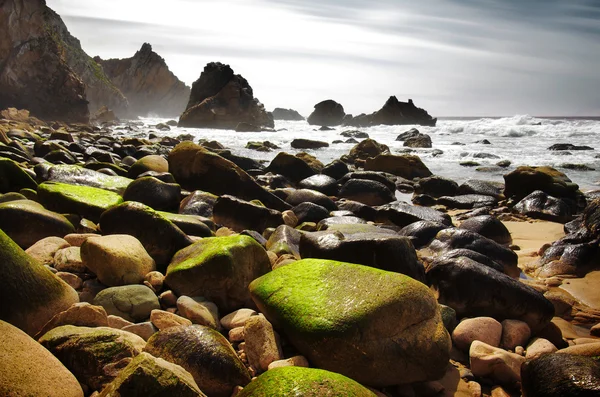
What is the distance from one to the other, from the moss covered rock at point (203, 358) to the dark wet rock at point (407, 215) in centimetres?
595

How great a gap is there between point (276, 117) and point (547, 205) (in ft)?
400

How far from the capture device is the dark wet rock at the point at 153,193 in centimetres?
683

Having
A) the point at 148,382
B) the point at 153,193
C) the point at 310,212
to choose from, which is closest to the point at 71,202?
the point at 153,193

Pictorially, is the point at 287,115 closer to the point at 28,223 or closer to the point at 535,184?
the point at 535,184

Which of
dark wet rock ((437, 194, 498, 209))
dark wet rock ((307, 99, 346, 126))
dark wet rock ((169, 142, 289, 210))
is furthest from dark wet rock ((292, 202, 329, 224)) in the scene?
dark wet rock ((307, 99, 346, 126))

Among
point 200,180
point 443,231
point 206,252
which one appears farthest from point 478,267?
point 200,180

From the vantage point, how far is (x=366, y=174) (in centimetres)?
1255

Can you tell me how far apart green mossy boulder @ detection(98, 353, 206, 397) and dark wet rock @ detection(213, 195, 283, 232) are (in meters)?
4.92

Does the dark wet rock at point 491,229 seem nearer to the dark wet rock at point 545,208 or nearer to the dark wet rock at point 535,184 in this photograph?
the dark wet rock at point 545,208

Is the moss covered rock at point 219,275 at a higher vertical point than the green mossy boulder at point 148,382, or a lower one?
lower

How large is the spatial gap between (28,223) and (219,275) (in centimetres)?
240

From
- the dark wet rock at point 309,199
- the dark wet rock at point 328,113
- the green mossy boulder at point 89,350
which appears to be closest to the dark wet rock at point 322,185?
the dark wet rock at point 309,199

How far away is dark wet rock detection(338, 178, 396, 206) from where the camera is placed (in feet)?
34.7

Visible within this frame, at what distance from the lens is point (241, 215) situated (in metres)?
6.98
